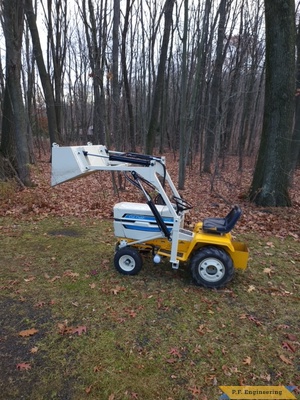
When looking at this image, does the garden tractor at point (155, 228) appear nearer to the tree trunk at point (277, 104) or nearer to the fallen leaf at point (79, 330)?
the fallen leaf at point (79, 330)

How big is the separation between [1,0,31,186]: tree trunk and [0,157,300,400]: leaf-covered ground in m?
4.22

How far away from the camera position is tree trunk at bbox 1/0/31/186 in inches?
343

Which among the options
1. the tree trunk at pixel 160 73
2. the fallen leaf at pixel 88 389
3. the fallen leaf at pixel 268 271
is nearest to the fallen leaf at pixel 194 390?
the fallen leaf at pixel 88 389

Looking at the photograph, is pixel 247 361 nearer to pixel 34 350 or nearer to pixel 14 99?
pixel 34 350

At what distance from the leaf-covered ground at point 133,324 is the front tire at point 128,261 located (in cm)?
14

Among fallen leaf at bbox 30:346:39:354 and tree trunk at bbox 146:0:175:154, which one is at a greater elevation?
tree trunk at bbox 146:0:175:154

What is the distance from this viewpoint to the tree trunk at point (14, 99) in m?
8.70

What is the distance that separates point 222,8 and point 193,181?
329 inches

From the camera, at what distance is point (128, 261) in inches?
→ 179

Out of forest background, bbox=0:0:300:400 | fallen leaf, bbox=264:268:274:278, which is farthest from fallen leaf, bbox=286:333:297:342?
fallen leaf, bbox=264:268:274:278

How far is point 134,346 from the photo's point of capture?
3064 millimetres

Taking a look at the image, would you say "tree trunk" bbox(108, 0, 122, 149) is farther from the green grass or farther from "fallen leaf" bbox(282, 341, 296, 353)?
"fallen leaf" bbox(282, 341, 296, 353)

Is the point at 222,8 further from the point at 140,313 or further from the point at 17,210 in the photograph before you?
the point at 140,313

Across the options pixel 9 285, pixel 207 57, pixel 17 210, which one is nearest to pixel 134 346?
pixel 9 285
